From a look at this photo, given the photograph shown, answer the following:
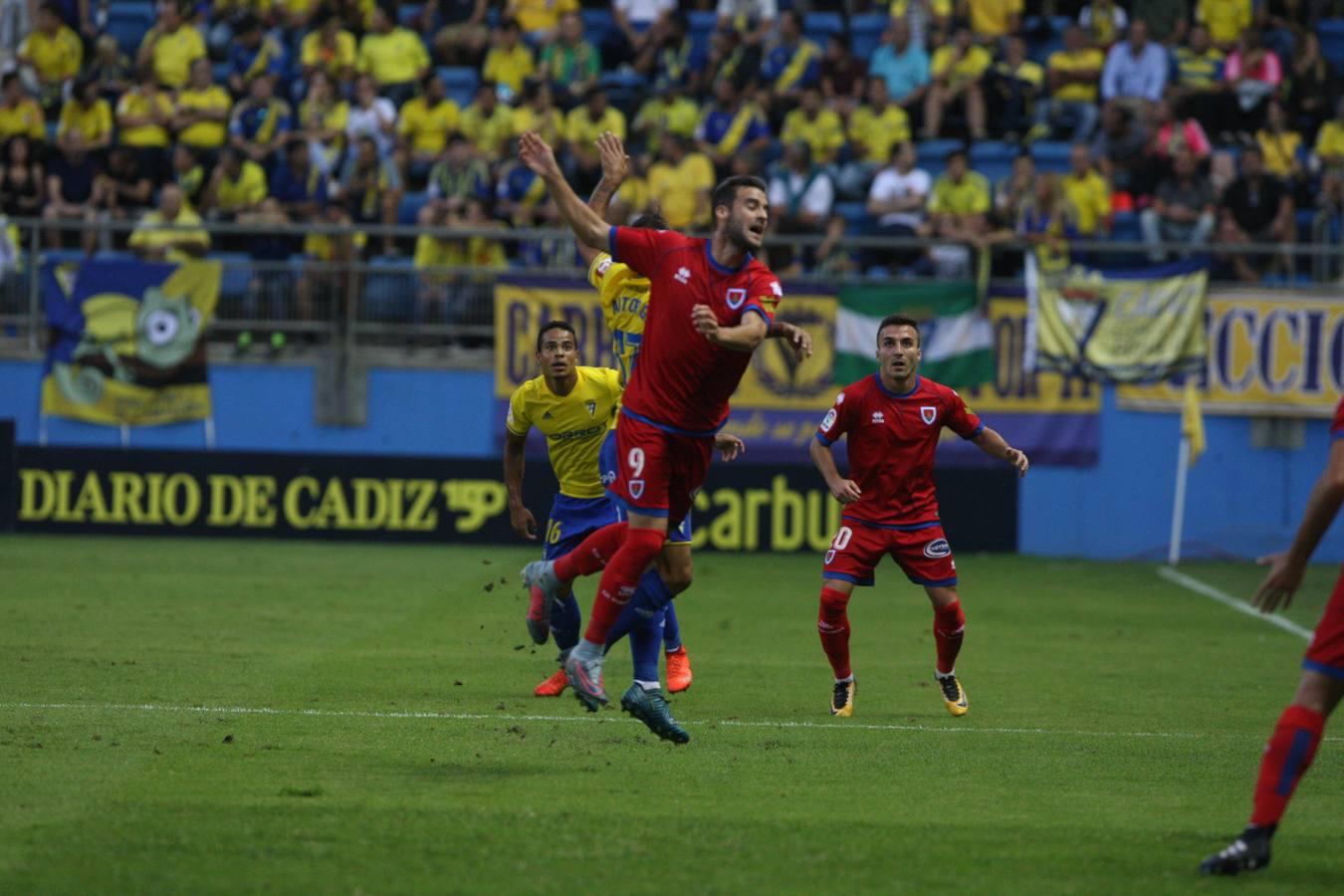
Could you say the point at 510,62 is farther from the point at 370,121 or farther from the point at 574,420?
the point at 574,420

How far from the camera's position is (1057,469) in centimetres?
2217

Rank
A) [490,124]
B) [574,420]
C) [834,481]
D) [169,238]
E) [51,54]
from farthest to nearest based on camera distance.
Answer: [51,54], [490,124], [169,238], [574,420], [834,481]

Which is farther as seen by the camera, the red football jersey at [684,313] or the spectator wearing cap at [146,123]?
the spectator wearing cap at [146,123]

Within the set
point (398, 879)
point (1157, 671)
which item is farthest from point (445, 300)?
point (398, 879)

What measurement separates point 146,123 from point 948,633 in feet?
55.6

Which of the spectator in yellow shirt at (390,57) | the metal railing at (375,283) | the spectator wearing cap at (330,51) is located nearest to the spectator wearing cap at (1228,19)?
the metal railing at (375,283)

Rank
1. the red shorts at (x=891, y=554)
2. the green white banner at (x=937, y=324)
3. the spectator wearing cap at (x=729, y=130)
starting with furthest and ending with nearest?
the spectator wearing cap at (x=729, y=130), the green white banner at (x=937, y=324), the red shorts at (x=891, y=554)

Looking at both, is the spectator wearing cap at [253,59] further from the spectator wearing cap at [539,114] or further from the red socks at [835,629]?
the red socks at [835,629]

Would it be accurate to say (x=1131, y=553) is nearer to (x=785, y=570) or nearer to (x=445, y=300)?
(x=785, y=570)

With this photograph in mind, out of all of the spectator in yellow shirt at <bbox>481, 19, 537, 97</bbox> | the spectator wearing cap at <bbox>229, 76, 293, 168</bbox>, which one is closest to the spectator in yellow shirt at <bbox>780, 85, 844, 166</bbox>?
the spectator in yellow shirt at <bbox>481, 19, 537, 97</bbox>

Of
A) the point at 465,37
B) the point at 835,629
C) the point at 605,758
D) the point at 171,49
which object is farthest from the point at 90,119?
the point at 605,758

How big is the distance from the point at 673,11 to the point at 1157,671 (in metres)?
14.7

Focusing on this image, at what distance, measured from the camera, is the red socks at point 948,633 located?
10.3 meters

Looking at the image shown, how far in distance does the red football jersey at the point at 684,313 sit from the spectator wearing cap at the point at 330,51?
56.7 ft
